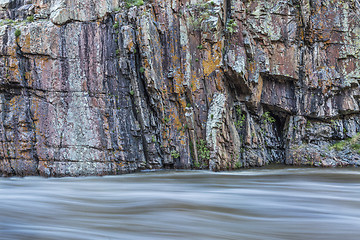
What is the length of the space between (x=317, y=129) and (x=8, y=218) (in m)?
16.5

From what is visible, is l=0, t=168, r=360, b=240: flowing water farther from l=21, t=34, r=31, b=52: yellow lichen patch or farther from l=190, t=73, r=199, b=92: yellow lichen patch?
l=21, t=34, r=31, b=52: yellow lichen patch

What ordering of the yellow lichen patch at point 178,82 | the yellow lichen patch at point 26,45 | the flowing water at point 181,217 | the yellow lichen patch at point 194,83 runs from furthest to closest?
1. the yellow lichen patch at point 194,83
2. the yellow lichen patch at point 178,82
3. the yellow lichen patch at point 26,45
4. the flowing water at point 181,217

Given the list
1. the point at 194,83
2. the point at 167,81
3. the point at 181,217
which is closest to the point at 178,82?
the point at 167,81

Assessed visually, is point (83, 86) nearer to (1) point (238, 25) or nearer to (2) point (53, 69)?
(2) point (53, 69)

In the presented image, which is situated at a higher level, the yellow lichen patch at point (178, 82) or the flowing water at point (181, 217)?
the yellow lichen patch at point (178, 82)

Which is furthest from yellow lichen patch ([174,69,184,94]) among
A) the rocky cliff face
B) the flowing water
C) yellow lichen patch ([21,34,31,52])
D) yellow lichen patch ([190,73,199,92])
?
the flowing water

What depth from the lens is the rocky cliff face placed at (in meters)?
12.7

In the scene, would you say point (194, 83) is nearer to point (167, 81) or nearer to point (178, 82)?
point (178, 82)

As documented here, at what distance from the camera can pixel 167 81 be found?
1370 cm

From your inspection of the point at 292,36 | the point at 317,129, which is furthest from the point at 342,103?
the point at 292,36

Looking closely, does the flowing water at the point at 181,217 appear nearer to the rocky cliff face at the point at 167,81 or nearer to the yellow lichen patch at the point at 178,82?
the rocky cliff face at the point at 167,81

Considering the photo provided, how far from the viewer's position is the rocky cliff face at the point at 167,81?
12.7 m

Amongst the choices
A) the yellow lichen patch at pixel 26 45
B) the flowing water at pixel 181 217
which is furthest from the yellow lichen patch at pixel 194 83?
the flowing water at pixel 181 217

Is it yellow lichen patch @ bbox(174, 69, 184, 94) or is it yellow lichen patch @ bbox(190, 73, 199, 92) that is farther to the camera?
yellow lichen patch @ bbox(190, 73, 199, 92)
